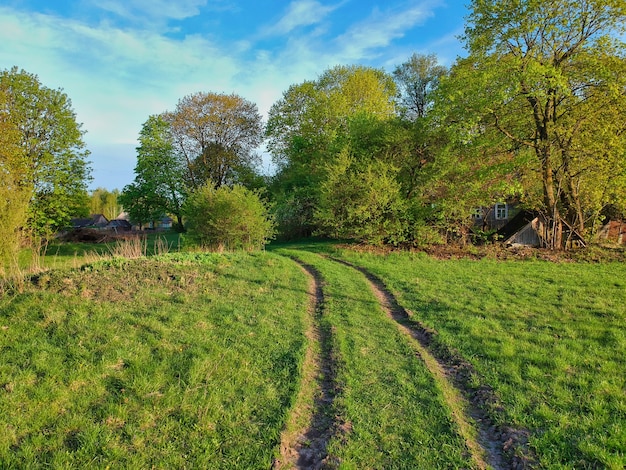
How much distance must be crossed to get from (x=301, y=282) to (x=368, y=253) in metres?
6.29

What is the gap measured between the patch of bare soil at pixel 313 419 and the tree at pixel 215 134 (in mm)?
29882

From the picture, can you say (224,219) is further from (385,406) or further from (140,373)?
(385,406)

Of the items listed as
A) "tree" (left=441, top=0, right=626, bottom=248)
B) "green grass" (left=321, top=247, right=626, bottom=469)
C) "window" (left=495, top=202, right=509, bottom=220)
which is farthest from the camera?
"window" (left=495, top=202, right=509, bottom=220)

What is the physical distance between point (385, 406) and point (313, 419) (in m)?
0.87

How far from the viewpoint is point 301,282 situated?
1031 cm

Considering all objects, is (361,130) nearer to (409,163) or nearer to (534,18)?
(409,163)

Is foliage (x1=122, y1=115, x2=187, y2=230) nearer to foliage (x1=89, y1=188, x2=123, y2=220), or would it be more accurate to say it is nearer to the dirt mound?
the dirt mound

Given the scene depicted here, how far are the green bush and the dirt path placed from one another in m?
9.72

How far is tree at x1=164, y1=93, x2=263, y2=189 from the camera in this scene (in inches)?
1300

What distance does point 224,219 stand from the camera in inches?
605

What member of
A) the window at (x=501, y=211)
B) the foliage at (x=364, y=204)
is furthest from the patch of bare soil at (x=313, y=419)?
the window at (x=501, y=211)

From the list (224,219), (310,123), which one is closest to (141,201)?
(310,123)

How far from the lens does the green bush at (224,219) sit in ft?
50.1

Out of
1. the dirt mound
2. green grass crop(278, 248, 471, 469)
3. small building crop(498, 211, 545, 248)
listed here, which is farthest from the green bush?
small building crop(498, 211, 545, 248)
